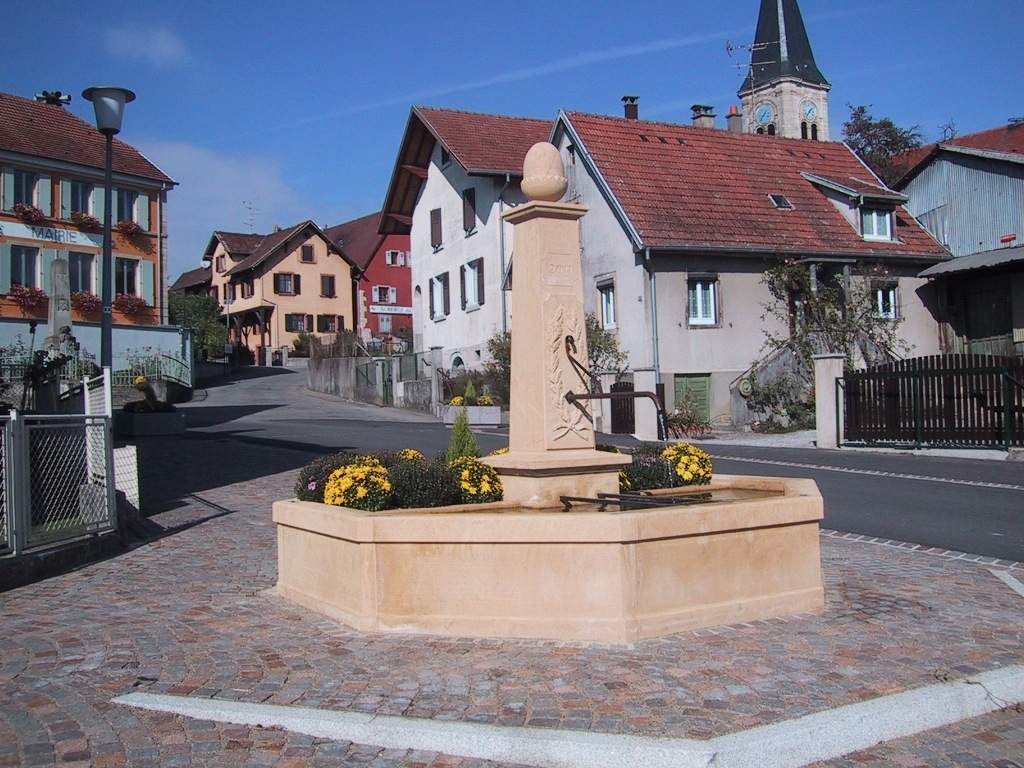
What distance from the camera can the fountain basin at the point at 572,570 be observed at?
6.46 metres

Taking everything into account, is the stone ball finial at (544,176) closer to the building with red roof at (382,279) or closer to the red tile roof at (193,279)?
the building with red roof at (382,279)

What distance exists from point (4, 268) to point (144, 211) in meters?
6.54

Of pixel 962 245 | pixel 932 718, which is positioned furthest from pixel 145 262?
pixel 932 718

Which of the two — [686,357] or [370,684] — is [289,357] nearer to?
[686,357]

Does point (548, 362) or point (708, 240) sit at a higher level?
point (708, 240)

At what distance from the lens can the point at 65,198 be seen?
38500 millimetres

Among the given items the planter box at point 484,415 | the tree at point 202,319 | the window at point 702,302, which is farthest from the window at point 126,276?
the window at point 702,302

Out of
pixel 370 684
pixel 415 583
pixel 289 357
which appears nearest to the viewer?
pixel 370 684

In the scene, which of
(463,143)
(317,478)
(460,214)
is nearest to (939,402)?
(317,478)

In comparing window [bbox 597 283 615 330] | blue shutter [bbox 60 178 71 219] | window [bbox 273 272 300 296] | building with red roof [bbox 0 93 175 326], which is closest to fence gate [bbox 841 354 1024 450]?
window [bbox 597 283 615 330]

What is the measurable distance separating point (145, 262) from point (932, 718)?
4046cm

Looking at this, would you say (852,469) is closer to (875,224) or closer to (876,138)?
(875,224)

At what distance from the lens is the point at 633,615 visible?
6453 millimetres

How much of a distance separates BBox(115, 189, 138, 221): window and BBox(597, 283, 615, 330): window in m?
21.0
